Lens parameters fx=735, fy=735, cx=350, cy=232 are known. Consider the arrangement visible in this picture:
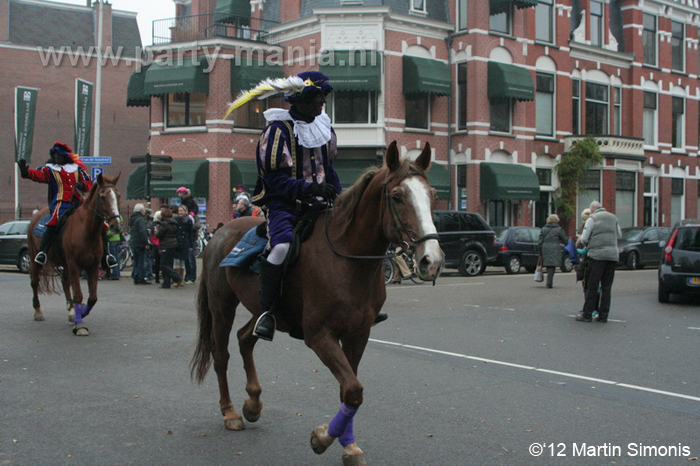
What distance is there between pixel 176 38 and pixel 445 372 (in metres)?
28.0

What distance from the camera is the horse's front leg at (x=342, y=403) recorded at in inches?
171

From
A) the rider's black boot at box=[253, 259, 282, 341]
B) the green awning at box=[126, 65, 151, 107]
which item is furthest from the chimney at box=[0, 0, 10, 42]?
the rider's black boot at box=[253, 259, 282, 341]

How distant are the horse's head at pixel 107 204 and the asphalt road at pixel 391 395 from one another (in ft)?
4.97

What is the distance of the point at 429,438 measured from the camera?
518 cm

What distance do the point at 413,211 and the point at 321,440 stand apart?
4.96ft

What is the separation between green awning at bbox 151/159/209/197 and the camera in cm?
3042

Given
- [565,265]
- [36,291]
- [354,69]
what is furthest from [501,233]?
[36,291]

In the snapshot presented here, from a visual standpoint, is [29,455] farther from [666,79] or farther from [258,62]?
[666,79]

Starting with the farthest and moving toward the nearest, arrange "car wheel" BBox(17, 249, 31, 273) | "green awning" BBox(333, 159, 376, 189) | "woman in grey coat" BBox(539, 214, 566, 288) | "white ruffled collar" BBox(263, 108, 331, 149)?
"green awning" BBox(333, 159, 376, 189) < "car wheel" BBox(17, 249, 31, 273) < "woman in grey coat" BBox(539, 214, 566, 288) < "white ruffled collar" BBox(263, 108, 331, 149)

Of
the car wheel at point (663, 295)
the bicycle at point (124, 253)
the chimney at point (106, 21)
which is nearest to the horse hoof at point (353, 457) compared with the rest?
the car wheel at point (663, 295)

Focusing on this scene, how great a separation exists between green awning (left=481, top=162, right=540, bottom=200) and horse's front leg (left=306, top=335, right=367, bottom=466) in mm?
27804

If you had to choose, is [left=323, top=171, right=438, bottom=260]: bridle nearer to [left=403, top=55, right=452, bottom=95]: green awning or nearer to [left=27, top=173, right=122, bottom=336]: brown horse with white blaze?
[left=27, top=173, right=122, bottom=336]: brown horse with white blaze

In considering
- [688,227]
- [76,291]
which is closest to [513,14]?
[688,227]

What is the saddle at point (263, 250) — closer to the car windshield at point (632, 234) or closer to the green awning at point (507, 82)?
the car windshield at point (632, 234)
